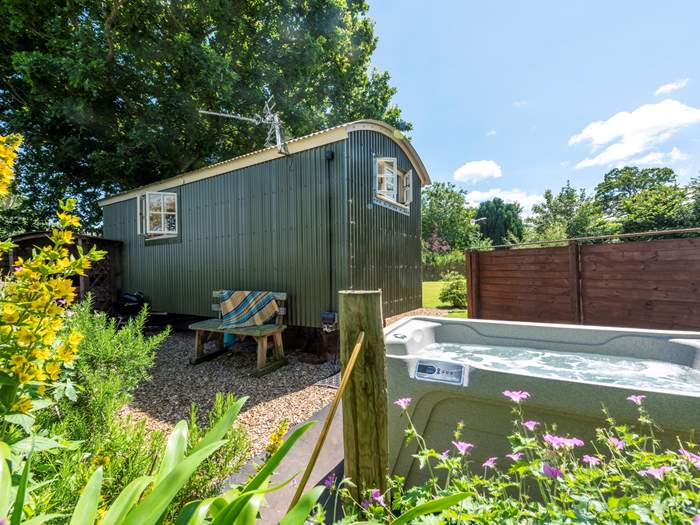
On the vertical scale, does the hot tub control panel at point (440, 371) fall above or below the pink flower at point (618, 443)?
below

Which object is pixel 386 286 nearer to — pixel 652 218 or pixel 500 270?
pixel 500 270

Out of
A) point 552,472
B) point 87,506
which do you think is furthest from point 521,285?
point 87,506

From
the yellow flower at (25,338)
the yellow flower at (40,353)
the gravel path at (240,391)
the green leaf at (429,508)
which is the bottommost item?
the gravel path at (240,391)

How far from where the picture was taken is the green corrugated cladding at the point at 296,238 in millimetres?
4961

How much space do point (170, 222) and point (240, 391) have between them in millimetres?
5261

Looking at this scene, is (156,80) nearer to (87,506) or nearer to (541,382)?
(87,506)

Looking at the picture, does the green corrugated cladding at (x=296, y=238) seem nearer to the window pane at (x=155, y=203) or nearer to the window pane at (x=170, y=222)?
the window pane at (x=170, y=222)

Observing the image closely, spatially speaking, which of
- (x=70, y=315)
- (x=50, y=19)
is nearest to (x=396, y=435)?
(x=70, y=315)

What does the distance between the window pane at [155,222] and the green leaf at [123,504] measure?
757 cm

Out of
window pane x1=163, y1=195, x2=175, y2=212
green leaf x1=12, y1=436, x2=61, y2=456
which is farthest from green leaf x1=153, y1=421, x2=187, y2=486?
window pane x1=163, y1=195, x2=175, y2=212

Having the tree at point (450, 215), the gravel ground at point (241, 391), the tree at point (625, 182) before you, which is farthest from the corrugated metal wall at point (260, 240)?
the tree at point (625, 182)

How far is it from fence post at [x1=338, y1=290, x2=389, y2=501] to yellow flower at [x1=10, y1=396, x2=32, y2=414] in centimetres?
120

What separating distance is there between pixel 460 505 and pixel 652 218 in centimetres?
1760

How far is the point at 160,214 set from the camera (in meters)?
7.32
